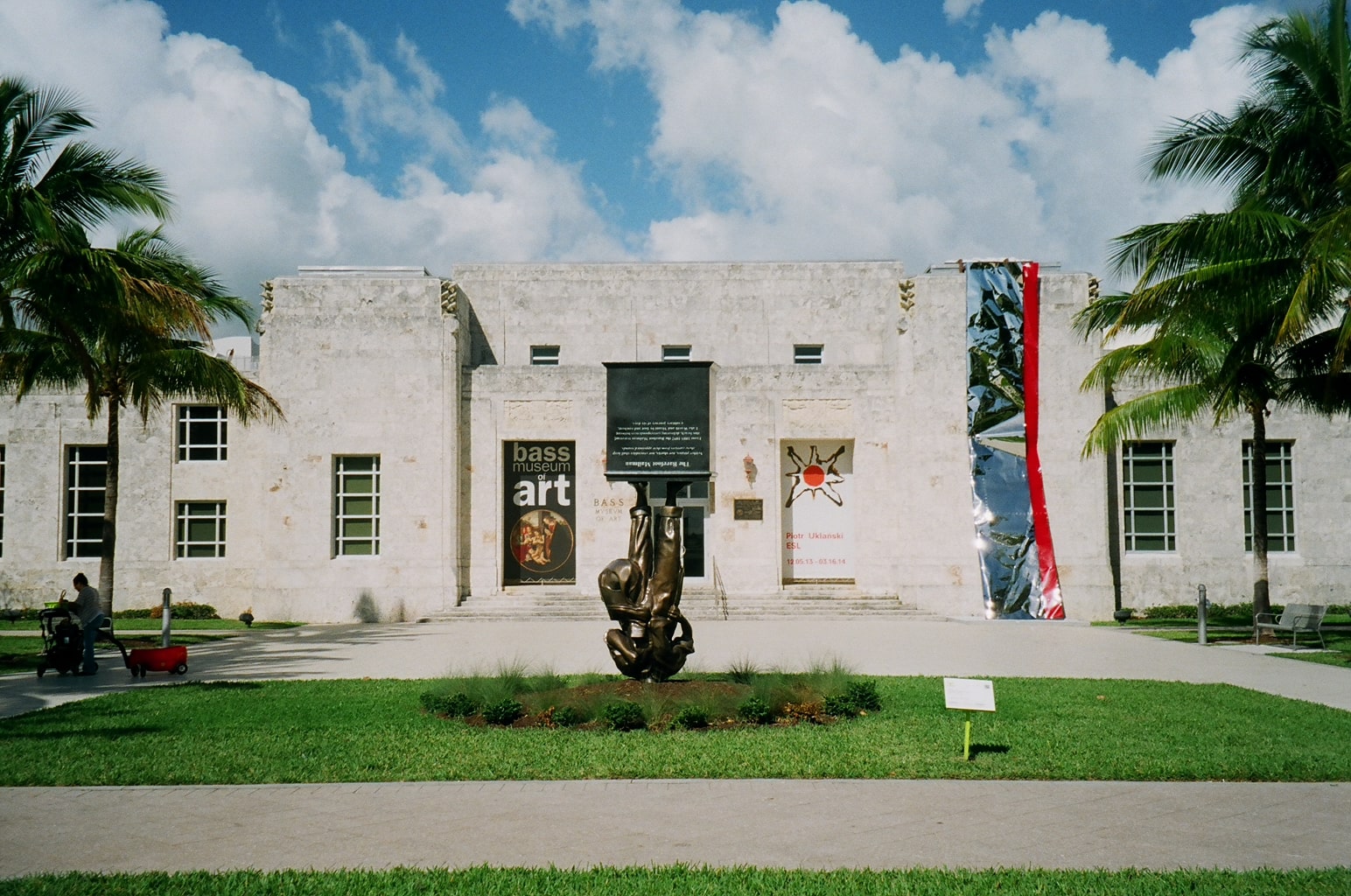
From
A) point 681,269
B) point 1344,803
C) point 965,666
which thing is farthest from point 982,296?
point 1344,803

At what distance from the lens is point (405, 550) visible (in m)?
26.9

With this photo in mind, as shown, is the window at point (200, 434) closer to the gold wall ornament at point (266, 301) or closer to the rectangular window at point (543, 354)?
the gold wall ornament at point (266, 301)

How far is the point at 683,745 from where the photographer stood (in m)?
9.65

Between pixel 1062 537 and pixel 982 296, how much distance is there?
243 inches

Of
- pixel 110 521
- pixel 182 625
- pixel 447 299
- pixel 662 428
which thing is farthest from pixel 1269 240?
pixel 182 625

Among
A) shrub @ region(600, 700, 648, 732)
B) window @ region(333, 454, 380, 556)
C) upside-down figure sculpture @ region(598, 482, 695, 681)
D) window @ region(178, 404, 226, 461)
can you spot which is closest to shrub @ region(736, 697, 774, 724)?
shrub @ region(600, 700, 648, 732)

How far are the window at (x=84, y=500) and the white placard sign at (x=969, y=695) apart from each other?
26.0m

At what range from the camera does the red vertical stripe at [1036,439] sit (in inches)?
1028

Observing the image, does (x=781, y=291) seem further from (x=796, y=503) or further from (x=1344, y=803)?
(x=1344, y=803)

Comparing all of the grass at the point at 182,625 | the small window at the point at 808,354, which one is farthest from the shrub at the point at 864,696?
the small window at the point at 808,354

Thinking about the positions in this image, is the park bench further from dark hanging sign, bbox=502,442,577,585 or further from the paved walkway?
dark hanging sign, bbox=502,442,577,585

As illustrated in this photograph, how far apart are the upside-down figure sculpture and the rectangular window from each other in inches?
779

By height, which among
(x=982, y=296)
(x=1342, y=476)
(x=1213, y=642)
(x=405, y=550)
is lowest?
(x=1213, y=642)

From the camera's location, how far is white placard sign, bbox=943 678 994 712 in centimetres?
904
